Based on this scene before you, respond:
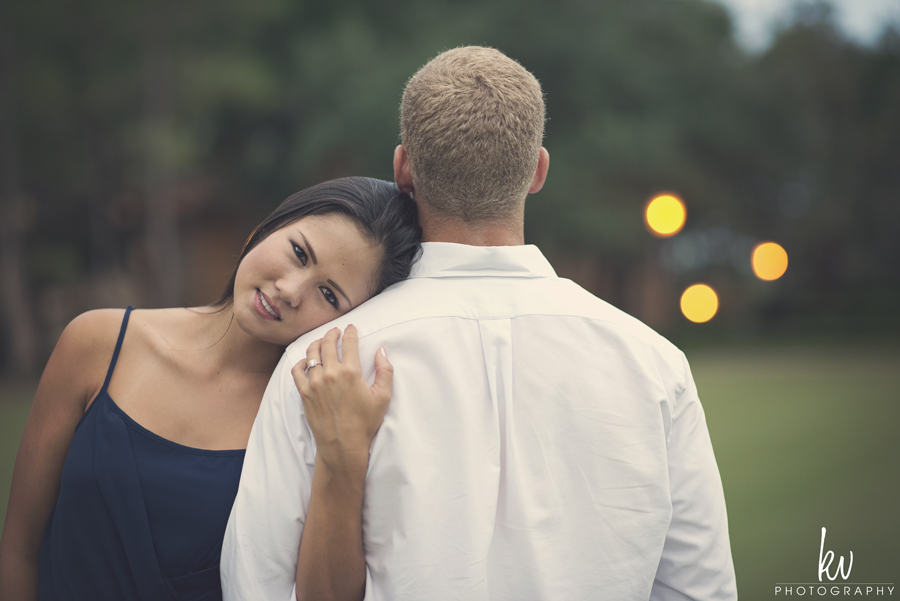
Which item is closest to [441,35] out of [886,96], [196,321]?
[196,321]

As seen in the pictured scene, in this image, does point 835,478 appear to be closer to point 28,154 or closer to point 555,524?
point 555,524

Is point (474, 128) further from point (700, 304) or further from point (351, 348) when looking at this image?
point (700, 304)

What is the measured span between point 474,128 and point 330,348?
63 cm

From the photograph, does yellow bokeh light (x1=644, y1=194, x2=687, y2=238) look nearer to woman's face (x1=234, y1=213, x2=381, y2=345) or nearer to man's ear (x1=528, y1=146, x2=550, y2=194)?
man's ear (x1=528, y1=146, x2=550, y2=194)

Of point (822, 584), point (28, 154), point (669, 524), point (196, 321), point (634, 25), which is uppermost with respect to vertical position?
point (634, 25)

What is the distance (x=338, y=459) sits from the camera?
1.69 m

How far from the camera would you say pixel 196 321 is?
250 cm

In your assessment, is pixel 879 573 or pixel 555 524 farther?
pixel 879 573

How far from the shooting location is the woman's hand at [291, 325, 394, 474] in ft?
5.55

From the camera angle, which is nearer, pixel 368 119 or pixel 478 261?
pixel 478 261

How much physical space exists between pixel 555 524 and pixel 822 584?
5.66m
